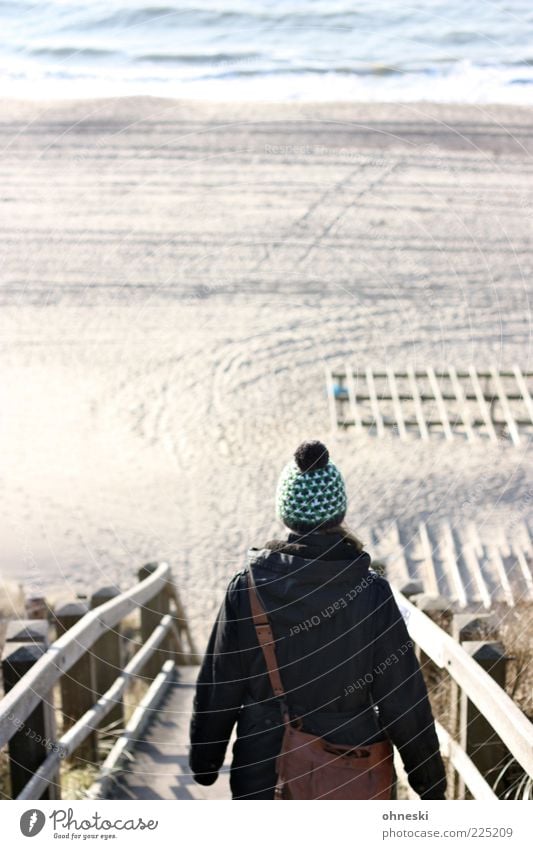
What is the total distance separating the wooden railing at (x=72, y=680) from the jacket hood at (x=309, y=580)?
0.72 meters

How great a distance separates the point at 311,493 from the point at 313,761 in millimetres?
491

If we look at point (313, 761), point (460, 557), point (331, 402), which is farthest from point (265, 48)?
point (313, 761)

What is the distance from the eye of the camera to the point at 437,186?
984cm

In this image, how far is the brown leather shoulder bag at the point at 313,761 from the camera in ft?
6.03

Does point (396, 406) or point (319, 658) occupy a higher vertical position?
point (319, 658)

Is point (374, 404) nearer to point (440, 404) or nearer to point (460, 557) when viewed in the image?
point (440, 404)

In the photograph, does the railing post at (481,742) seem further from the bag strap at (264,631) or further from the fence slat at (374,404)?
the fence slat at (374,404)

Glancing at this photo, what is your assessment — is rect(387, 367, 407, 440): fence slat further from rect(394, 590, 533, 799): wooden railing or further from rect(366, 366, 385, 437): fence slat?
rect(394, 590, 533, 799): wooden railing

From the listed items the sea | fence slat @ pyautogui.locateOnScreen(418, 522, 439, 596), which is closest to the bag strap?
the sea

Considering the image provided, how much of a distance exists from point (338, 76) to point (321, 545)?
8895 millimetres

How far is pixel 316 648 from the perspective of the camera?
6.12 ft

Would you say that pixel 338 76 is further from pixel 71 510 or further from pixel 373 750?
pixel 373 750

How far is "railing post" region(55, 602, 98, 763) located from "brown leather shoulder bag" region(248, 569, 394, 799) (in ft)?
3.95
